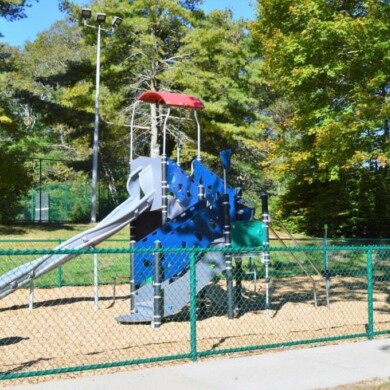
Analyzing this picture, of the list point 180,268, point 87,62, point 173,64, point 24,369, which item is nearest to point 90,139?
point 87,62

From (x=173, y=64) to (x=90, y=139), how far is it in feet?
22.3

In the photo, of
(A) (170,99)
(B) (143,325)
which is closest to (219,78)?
(A) (170,99)

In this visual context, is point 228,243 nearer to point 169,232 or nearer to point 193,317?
point 169,232

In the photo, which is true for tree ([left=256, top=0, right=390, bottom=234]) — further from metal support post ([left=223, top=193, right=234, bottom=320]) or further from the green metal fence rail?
metal support post ([left=223, top=193, right=234, bottom=320])

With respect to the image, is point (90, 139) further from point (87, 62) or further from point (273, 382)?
point (273, 382)

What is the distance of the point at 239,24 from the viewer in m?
31.8

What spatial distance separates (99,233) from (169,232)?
45.1 inches

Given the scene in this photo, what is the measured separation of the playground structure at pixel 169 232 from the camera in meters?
8.89

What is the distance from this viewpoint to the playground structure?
8.89m

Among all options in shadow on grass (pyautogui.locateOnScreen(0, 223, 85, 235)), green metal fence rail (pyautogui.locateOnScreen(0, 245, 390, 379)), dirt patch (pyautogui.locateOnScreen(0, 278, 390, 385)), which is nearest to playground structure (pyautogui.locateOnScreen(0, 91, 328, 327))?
green metal fence rail (pyautogui.locateOnScreen(0, 245, 390, 379))

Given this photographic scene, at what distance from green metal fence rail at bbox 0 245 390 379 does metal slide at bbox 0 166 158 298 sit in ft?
1.40

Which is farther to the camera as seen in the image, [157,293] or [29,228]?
[29,228]

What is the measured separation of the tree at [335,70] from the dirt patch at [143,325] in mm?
3571

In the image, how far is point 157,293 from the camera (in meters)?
8.60
